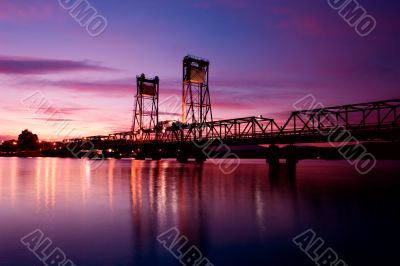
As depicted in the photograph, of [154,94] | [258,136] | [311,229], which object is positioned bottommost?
[311,229]

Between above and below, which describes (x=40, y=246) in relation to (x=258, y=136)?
below

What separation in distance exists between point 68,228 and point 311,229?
38.7 feet

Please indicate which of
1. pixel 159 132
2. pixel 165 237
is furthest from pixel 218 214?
pixel 159 132

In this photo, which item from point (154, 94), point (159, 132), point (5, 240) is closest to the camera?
point (5, 240)

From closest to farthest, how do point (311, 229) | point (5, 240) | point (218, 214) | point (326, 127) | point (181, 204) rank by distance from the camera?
point (5, 240), point (311, 229), point (218, 214), point (181, 204), point (326, 127)

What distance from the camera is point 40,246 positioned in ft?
46.8

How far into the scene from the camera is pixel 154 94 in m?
158

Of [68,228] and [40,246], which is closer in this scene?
[40,246]

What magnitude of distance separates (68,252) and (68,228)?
4606 mm

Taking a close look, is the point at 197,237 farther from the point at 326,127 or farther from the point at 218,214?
the point at 326,127

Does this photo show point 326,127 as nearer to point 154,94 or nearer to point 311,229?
point 311,229

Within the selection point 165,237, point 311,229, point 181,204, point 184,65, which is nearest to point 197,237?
point 165,237

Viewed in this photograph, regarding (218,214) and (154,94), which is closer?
(218,214)

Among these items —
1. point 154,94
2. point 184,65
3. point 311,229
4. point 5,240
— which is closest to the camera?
point 5,240
